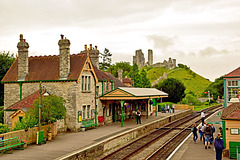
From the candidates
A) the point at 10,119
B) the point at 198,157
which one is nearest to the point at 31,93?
the point at 10,119

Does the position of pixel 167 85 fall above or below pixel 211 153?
above

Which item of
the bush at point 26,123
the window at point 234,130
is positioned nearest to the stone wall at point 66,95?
the bush at point 26,123

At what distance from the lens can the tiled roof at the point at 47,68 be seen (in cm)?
2527

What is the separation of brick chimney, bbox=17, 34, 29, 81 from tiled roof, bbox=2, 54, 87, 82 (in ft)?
1.59

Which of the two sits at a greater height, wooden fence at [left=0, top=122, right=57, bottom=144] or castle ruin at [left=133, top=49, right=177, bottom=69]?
castle ruin at [left=133, top=49, right=177, bottom=69]

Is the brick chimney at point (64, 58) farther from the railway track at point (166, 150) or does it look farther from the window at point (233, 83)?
the window at point (233, 83)

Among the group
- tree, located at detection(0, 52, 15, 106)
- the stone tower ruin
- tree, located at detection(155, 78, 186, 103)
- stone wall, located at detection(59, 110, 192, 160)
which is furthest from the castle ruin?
stone wall, located at detection(59, 110, 192, 160)

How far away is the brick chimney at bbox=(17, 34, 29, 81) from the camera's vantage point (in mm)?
25875

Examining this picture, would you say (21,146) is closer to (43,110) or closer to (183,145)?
(43,110)

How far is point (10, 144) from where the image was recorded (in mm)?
16344

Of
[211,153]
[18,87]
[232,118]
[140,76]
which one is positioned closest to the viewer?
[232,118]

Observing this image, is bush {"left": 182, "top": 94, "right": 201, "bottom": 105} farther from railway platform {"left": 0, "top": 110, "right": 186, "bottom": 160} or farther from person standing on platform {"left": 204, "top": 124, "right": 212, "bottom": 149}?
person standing on platform {"left": 204, "top": 124, "right": 212, "bottom": 149}

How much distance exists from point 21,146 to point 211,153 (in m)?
11.9

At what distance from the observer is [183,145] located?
1952cm
